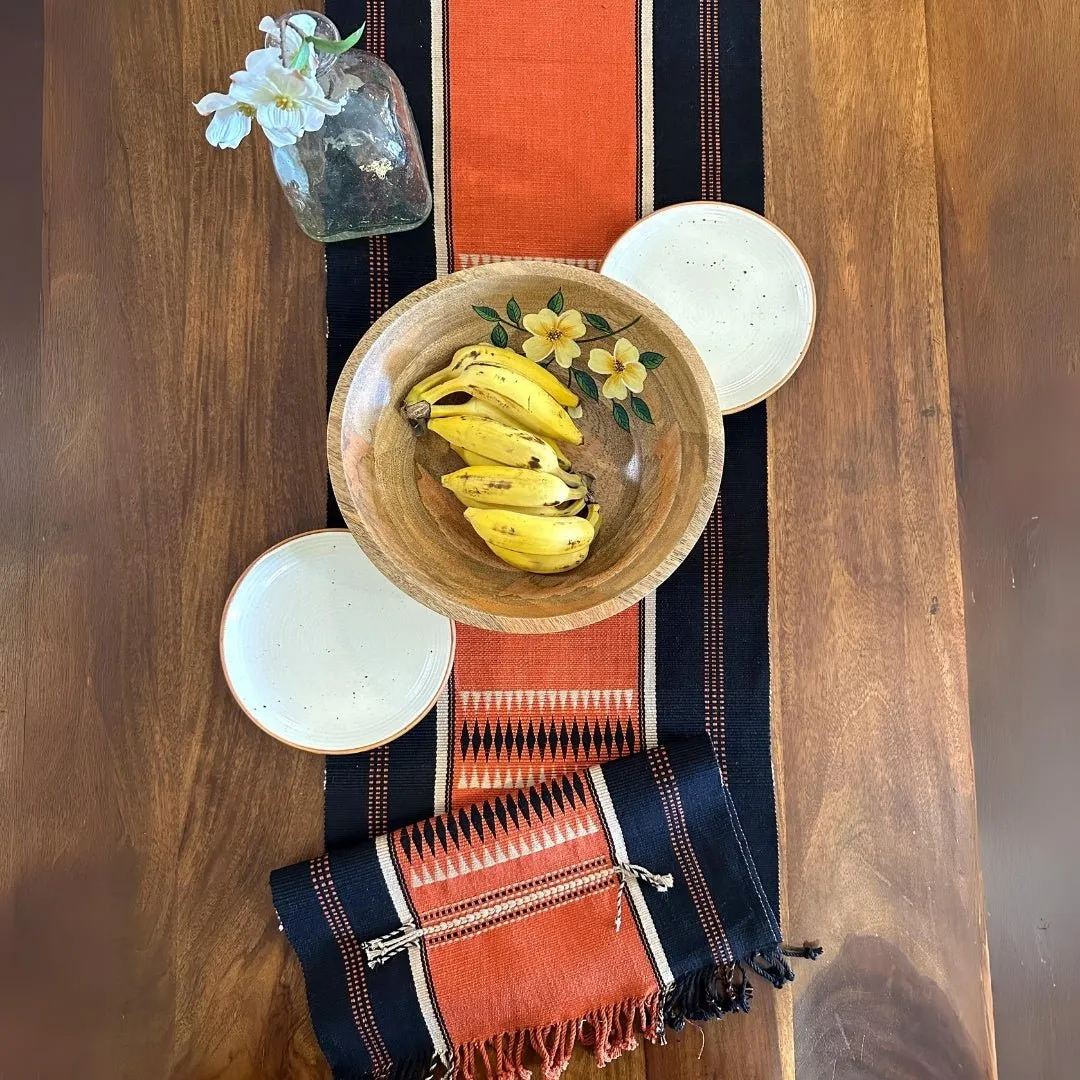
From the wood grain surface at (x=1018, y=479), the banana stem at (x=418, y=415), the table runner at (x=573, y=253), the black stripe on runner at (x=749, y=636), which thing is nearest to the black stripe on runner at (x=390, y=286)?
the table runner at (x=573, y=253)

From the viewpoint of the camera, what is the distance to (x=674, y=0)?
0.86 m

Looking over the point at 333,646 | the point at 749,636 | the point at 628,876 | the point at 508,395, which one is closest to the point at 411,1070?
the point at 628,876

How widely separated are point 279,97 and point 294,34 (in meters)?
0.04

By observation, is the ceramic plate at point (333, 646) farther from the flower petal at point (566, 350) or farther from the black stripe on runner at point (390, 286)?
the flower petal at point (566, 350)

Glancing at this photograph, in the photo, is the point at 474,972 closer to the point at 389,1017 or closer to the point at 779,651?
the point at 389,1017

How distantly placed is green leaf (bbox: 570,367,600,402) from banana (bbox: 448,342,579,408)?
1 centimetres

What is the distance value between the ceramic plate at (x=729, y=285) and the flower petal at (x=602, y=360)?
0.17 meters

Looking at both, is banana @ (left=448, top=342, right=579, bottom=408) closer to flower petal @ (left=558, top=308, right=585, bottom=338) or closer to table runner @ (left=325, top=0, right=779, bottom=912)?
flower petal @ (left=558, top=308, right=585, bottom=338)

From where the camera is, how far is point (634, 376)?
0.67 metres

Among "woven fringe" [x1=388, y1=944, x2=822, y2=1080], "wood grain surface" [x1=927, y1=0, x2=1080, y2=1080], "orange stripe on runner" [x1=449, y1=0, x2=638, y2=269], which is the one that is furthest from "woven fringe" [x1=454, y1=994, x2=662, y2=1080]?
"orange stripe on runner" [x1=449, y1=0, x2=638, y2=269]

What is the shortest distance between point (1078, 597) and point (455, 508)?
2.05 ft

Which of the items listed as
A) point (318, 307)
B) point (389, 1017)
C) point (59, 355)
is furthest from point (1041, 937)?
point (59, 355)

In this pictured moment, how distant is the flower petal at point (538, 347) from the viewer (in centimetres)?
68

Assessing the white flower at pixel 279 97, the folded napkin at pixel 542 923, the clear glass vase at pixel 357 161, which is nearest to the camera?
the white flower at pixel 279 97
